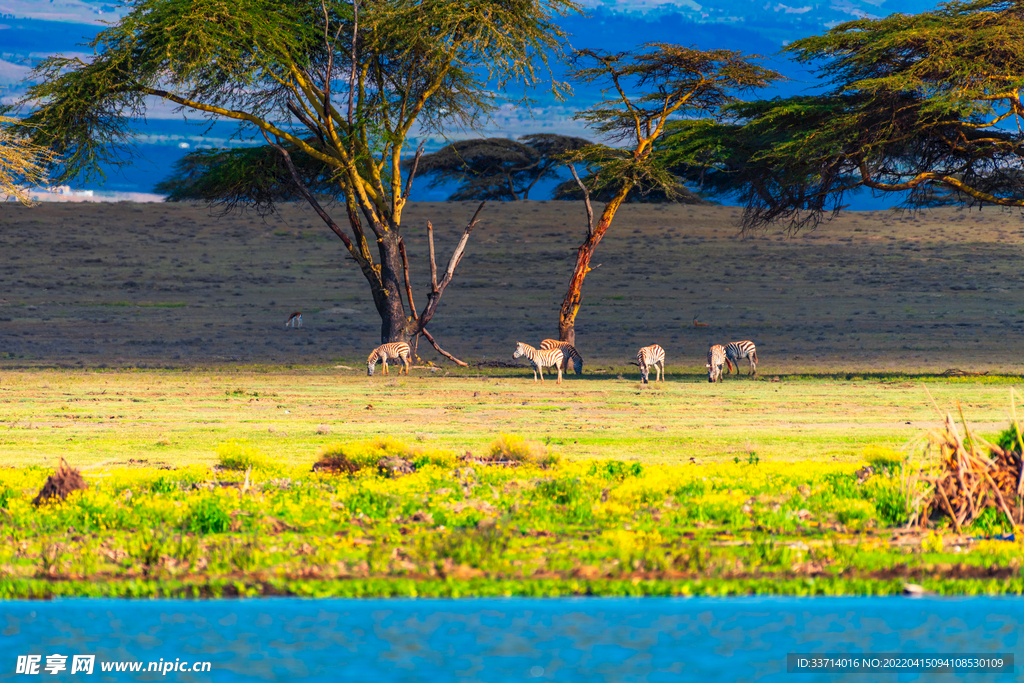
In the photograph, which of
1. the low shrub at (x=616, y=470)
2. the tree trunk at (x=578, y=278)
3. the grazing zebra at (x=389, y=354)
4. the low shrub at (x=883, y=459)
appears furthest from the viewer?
the tree trunk at (x=578, y=278)

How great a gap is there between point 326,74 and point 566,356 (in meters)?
8.65

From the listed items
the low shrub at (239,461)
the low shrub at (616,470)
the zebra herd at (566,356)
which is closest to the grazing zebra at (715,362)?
the zebra herd at (566,356)

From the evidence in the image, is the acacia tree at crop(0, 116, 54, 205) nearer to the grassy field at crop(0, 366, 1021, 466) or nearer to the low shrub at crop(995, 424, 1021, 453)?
the grassy field at crop(0, 366, 1021, 466)

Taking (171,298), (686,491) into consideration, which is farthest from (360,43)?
(686,491)

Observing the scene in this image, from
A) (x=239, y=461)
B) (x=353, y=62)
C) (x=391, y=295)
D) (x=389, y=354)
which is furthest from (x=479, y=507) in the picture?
(x=353, y=62)

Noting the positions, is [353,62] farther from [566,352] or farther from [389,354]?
[566,352]

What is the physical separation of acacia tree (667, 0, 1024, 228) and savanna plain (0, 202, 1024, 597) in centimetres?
452

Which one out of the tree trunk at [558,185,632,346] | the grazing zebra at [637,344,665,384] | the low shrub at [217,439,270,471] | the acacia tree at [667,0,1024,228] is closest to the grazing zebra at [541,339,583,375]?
the grazing zebra at [637,344,665,384]

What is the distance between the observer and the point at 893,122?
23.7m

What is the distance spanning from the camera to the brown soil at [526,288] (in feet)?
103

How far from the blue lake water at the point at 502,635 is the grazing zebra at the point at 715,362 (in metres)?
15.9

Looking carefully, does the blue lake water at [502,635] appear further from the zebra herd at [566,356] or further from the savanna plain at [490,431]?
the zebra herd at [566,356]

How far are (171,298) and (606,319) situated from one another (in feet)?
51.6

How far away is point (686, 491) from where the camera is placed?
1056 cm
